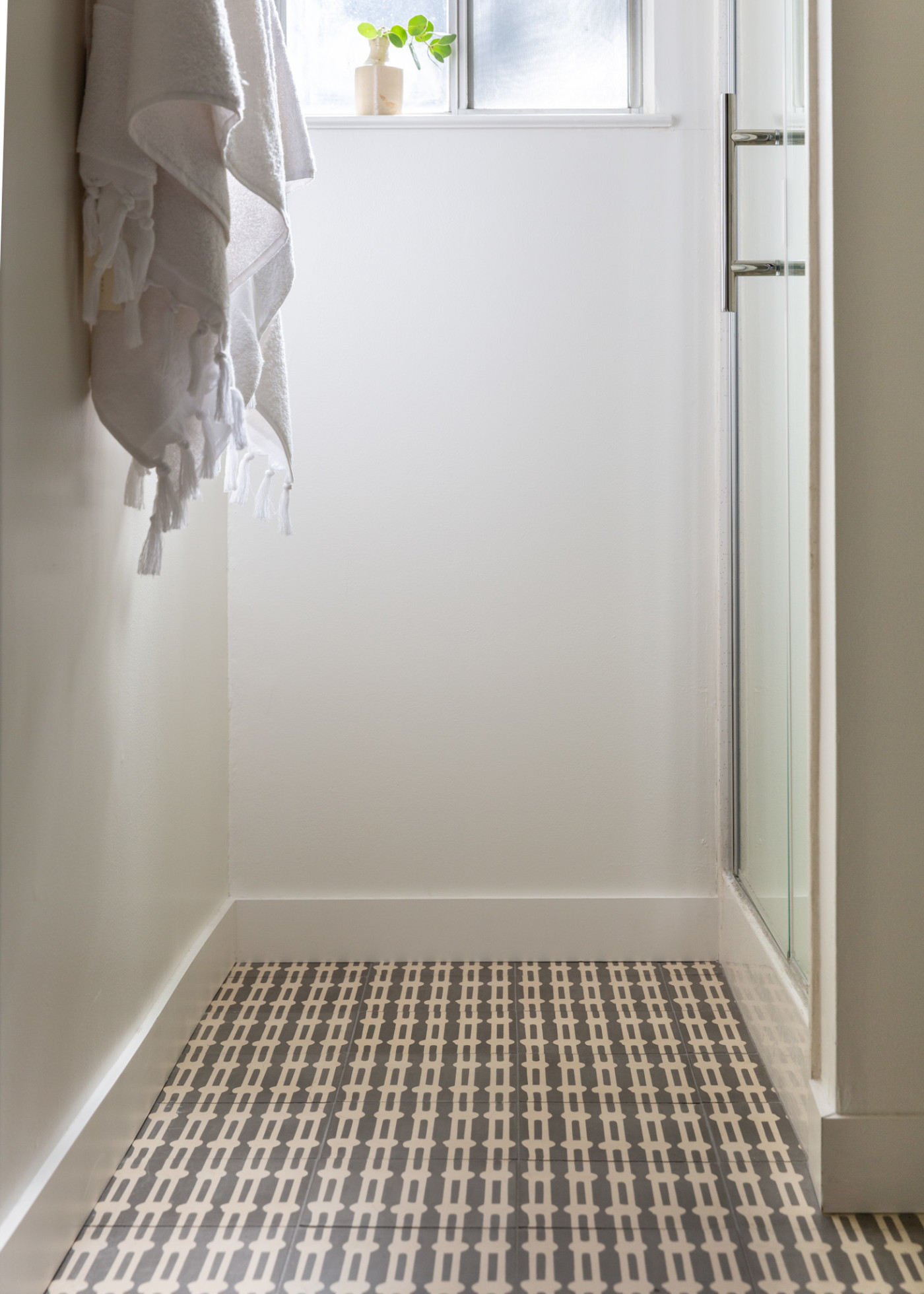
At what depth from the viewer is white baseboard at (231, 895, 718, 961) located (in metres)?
2.03

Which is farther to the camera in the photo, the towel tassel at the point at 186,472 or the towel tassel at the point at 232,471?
the towel tassel at the point at 232,471

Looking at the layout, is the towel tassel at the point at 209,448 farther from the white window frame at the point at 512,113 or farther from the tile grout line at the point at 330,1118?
the white window frame at the point at 512,113

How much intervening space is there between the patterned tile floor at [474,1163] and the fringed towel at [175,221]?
0.73m

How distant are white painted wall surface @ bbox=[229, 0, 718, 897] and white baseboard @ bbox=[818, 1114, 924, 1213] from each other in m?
0.84

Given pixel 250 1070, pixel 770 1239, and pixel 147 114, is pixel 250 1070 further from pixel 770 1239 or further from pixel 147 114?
pixel 147 114

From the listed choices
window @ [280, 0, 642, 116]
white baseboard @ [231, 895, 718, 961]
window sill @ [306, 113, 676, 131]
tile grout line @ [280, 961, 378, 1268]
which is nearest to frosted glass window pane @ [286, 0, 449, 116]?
window @ [280, 0, 642, 116]

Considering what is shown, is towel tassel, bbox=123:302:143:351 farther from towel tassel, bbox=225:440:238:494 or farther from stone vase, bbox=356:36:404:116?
stone vase, bbox=356:36:404:116

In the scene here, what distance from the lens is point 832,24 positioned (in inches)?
45.9

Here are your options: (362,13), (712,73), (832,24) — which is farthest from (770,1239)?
(362,13)

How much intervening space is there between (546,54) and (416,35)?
0.84ft

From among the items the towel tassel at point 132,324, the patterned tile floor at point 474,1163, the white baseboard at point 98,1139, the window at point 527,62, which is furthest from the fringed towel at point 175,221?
the window at point 527,62

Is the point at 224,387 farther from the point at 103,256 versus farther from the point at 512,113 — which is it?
the point at 512,113

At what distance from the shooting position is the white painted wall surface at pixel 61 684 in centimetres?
103

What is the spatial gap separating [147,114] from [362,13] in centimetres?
123
